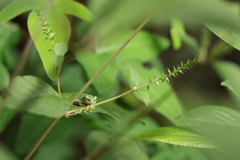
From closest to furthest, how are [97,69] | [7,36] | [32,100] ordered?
[32,100] → [97,69] → [7,36]

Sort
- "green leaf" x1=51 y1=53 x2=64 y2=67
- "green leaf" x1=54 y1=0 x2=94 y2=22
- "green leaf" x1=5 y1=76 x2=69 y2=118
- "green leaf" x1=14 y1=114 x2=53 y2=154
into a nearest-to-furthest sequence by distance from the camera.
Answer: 1. "green leaf" x1=5 y1=76 x2=69 y2=118
2. "green leaf" x1=51 y1=53 x2=64 y2=67
3. "green leaf" x1=54 y1=0 x2=94 y2=22
4. "green leaf" x1=14 y1=114 x2=53 y2=154

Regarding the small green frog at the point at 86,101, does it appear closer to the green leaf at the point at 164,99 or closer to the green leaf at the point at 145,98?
the green leaf at the point at 145,98

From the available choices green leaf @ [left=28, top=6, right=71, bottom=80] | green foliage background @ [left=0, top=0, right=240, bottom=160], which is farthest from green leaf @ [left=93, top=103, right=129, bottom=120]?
green leaf @ [left=28, top=6, right=71, bottom=80]

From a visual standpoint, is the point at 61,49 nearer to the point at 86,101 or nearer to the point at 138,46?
the point at 86,101

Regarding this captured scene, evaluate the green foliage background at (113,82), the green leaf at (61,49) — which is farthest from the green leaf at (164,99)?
the green leaf at (61,49)

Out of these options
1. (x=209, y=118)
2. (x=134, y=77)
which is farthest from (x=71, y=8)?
(x=209, y=118)

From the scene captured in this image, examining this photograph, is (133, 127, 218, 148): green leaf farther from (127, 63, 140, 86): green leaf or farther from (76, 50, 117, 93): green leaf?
(76, 50, 117, 93): green leaf
